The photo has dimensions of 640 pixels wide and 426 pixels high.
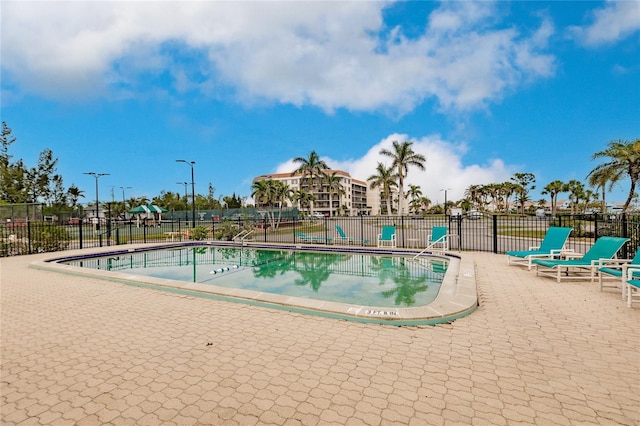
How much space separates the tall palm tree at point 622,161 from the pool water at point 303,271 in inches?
652

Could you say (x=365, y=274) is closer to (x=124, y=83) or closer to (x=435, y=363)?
(x=435, y=363)

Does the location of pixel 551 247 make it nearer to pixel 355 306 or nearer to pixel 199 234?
pixel 355 306

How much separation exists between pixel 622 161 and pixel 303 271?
72.2ft

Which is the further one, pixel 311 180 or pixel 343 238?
pixel 311 180

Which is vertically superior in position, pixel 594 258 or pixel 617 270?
pixel 594 258

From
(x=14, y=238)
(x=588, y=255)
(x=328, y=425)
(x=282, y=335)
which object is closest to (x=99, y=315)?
(x=282, y=335)

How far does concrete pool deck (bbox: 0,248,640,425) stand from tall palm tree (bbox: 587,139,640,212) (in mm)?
19453

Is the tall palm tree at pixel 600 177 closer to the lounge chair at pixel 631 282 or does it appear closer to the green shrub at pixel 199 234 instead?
the lounge chair at pixel 631 282

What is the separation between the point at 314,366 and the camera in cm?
331

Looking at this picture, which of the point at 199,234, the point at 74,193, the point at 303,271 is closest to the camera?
the point at 303,271

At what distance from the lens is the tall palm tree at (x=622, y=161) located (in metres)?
18.6

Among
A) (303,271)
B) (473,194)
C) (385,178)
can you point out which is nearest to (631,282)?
(303,271)

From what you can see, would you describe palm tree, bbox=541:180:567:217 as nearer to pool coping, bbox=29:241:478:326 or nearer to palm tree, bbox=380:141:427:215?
palm tree, bbox=380:141:427:215

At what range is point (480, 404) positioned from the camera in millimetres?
2578
